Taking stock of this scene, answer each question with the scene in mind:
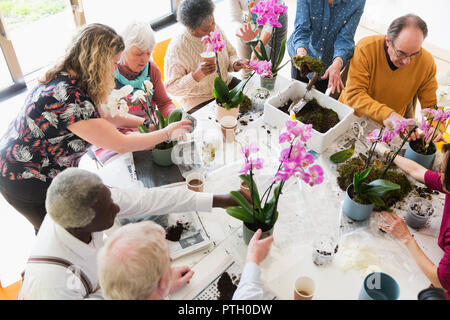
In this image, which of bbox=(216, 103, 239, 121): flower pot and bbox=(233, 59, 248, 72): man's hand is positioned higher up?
bbox=(233, 59, 248, 72): man's hand

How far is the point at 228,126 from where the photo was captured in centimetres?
199

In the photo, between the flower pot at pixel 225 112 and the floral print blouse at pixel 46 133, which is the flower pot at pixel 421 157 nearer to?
the flower pot at pixel 225 112

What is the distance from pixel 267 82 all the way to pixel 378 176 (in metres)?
0.94

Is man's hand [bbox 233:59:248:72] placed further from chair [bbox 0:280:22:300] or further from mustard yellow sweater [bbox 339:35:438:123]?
chair [bbox 0:280:22:300]

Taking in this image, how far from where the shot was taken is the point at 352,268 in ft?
4.85

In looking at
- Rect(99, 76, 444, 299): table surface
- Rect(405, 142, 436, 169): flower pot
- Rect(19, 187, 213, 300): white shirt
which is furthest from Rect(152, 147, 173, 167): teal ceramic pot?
Rect(405, 142, 436, 169): flower pot

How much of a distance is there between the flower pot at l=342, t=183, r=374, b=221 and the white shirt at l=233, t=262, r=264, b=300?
543mm

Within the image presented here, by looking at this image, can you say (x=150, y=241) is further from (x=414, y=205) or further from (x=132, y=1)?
(x=132, y=1)

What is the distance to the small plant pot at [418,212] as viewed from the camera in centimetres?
159

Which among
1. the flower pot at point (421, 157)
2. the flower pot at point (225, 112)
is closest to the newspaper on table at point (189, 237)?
the flower pot at point (225, 112)

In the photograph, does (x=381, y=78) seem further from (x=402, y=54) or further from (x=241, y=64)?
(x=241, y=64)

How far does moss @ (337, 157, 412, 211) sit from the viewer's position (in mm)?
1711

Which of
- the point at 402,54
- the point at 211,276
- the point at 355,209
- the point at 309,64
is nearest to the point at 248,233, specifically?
the point at 211,276

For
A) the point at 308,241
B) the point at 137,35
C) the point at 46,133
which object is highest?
the point at 137,35
